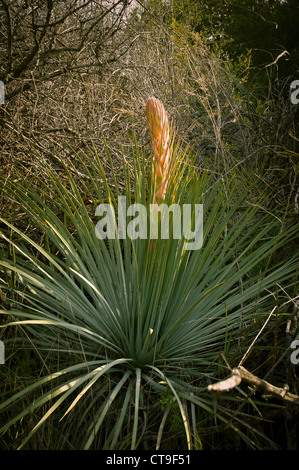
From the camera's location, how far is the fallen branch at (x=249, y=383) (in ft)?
3.90

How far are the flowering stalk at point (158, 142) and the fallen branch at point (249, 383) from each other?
100 cm

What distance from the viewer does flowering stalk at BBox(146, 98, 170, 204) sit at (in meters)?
2.19

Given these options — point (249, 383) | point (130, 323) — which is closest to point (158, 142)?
point (130, 323)

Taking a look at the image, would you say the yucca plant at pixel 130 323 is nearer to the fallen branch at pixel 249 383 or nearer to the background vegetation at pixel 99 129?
the background vegetation at pixel 99 129

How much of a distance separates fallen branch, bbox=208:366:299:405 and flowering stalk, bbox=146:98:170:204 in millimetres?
1001

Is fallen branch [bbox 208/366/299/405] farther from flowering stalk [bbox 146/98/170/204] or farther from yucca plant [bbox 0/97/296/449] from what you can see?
flowering stalk [bbox 146/98/170/204]

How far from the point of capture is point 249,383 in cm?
150

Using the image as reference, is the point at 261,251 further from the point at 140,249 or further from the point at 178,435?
the point at 178,435

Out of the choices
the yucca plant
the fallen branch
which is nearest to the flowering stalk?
the yucca plant

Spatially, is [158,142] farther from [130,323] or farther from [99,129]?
[99,129]

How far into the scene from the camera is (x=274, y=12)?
11.5 m

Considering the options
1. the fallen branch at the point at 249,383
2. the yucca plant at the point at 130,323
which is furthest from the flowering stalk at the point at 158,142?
the fallen branch at the point at 249,383

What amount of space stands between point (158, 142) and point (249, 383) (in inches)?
46.9
